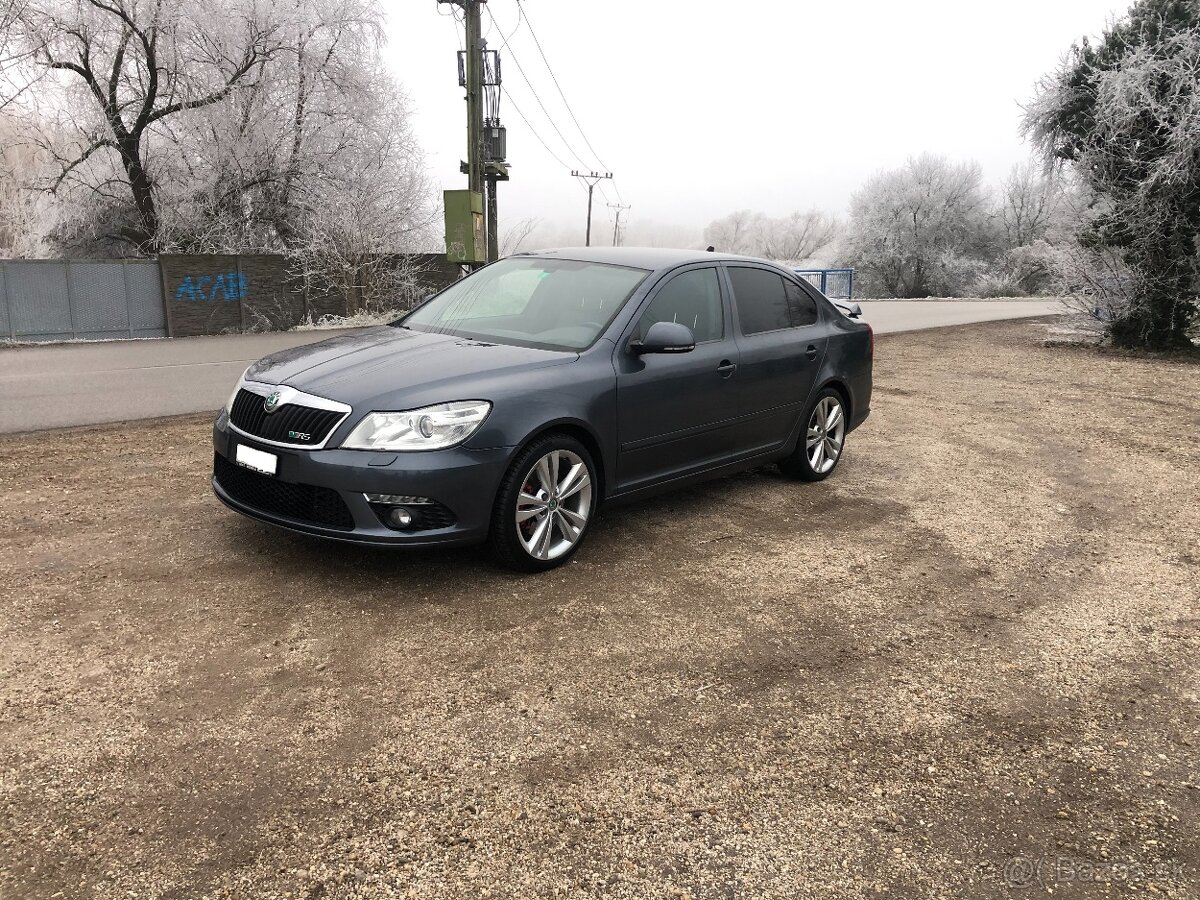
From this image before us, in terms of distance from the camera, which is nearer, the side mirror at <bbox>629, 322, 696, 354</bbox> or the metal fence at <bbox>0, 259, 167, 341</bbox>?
the side mirror at <bbox>629, 322, 696, 354</bbox>

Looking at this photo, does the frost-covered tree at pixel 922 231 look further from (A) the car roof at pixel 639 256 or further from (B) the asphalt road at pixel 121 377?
(A) the car roof at pixel 639 256

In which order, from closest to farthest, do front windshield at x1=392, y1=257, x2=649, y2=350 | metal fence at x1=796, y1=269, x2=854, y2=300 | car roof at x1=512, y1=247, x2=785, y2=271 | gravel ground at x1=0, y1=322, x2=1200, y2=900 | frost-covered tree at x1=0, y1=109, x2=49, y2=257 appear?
1. gravel ground at x1=0, y1=322, x2=1200, y2=900
2. front windshield at x1=392, y1=257, x2=649, y2=350
3. car roof at x1=512, y1=247, x2=785, y2=271
4. frost-covered tree at x1=0, y1=109, x2=49, y2=257
5. metal fence at x1=796, y1=269, x2=854, y2=300

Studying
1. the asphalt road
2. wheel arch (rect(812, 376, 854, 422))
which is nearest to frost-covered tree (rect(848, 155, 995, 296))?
the asphalt road

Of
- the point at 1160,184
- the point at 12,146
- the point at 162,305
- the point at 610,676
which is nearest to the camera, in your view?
the point at 610,676

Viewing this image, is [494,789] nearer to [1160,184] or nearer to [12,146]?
[1160,184]

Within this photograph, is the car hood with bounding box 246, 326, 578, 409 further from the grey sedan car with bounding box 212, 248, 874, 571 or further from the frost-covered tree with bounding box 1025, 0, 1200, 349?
the frost-covered tree with bounding box 1025, 0, 1200, 349

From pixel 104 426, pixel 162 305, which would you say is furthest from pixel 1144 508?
pixel 162 305

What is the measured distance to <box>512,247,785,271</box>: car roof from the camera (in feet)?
18.0

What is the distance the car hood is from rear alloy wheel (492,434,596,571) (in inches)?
16.4

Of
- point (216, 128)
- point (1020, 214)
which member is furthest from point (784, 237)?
point (216, 128)

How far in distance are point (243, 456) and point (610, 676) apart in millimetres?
2130

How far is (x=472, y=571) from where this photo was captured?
4605 millimetres

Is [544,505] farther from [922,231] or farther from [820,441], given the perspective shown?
[922,231]

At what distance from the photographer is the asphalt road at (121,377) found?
29.5ft
